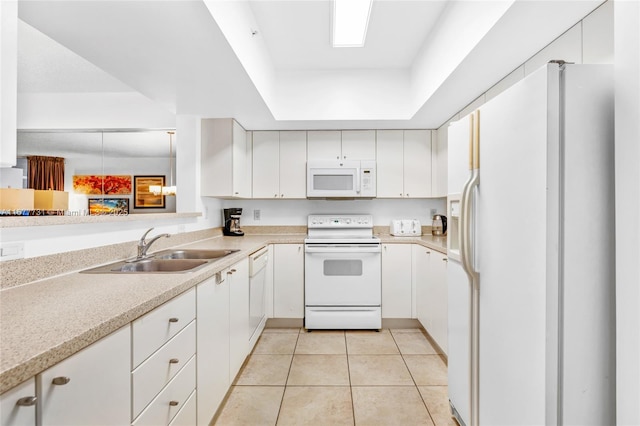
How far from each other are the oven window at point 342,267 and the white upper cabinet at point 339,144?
1.16m

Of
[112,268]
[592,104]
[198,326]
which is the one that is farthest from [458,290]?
[112,268]

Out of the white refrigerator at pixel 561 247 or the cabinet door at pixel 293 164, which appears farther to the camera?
the cabinet door at pixel 293 164

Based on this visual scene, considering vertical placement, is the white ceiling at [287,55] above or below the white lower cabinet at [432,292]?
above

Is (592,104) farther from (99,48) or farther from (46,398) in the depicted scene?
(99,48)

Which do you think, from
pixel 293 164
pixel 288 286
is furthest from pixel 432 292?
pixel 293 164

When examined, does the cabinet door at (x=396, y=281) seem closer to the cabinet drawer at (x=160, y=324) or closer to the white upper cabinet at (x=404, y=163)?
the white upper cabinet at (x=404, y=163)

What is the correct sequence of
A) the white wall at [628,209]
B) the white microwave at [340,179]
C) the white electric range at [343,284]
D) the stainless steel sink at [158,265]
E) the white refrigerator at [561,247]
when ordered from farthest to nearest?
the white microwave at [340,179]
the white electric range at [343,284]
the stainless steel sink at [158,265]
the white refrigerator at [561,247]
the white wall at [628,209]

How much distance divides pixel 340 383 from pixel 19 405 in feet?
6.35

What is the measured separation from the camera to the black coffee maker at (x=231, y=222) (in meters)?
3.50

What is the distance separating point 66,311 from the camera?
3.08 feet

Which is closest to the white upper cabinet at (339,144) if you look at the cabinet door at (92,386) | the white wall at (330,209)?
the white wall at (330,209)

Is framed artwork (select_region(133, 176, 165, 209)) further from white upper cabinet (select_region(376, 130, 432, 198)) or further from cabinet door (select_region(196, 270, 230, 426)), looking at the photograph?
white upper cabinet (select_region(376, 130, 432, 198))

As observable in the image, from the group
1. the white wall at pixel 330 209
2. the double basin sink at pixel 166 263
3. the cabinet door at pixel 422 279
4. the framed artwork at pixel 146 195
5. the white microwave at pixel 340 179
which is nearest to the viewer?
the double basin sink at pixel 166 263

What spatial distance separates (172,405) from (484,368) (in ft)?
4.28
